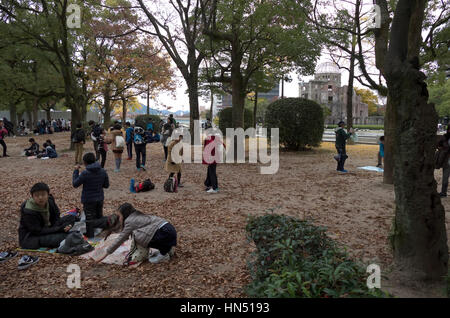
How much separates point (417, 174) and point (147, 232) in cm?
335

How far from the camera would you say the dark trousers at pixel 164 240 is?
14.1 feet

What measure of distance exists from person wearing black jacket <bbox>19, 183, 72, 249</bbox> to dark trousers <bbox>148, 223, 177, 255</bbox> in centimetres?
160

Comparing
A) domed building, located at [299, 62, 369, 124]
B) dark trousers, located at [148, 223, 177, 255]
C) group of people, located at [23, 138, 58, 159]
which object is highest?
domed building, located at [299, 62, 369, 124]

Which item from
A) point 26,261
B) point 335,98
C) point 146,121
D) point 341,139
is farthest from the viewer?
point 335,98

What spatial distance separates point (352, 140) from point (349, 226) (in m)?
18.5

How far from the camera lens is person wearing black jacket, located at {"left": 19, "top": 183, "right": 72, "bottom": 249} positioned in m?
4.63

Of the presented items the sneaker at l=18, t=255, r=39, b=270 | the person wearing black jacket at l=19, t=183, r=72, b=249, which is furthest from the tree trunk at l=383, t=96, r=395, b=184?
the sneaker at l=18, t=255, r=39, b=270

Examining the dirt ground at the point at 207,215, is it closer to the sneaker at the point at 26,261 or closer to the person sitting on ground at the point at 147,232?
the sneaker at the point at 26,261

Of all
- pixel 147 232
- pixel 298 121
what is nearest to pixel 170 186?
pixel 147 232

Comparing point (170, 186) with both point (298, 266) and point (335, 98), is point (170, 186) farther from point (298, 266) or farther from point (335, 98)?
point (335, 98)

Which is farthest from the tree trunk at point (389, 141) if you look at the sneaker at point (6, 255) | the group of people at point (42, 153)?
the group of people at point (42, 153)

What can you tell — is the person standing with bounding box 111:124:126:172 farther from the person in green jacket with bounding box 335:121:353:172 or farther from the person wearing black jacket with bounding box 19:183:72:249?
the person in green jacket with bounding box 335:121:353:172

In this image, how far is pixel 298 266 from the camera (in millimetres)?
3111

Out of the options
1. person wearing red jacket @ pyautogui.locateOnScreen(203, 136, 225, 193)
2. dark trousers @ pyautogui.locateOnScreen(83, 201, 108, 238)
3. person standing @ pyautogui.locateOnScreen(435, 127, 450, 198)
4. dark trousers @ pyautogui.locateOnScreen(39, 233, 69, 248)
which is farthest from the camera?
person wearing red jacket @ pyautogui.locateOnScreen(203, 136, 225, 193)
